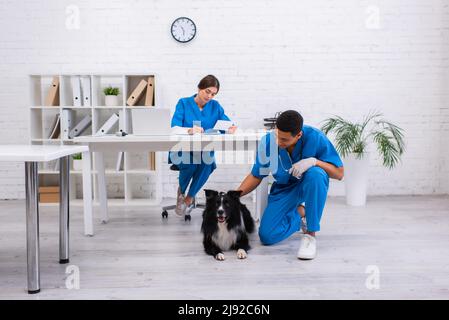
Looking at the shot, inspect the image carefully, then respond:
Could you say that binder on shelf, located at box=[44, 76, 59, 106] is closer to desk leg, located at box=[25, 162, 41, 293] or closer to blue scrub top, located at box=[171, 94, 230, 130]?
blue scrub top, located at box=[171, 94, 230, 130]

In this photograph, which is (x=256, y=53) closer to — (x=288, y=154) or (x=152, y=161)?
(x=152, y=161)

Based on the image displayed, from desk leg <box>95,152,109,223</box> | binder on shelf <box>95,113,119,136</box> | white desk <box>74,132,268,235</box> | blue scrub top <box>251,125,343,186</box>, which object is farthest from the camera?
binder on shelf <box>95,113,119,136</box>

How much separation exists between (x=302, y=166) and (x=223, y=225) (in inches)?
22.0

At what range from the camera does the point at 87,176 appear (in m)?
2.99

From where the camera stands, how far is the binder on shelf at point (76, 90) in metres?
4.09

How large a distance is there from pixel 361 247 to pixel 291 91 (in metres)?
2.21

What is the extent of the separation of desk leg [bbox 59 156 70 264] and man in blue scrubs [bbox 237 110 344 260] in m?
1.00

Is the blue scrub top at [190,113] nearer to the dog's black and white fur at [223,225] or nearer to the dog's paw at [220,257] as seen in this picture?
the dog's black and white fur at [223,225]

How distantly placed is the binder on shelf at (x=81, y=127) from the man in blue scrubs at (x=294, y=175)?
214 cm

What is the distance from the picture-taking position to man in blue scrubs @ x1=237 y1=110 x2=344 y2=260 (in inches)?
95.5

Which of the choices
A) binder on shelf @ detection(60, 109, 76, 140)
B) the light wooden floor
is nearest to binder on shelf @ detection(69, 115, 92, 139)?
binder on shelf @ detection(60, 109, 76, 140)

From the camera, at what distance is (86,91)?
13.5 feet

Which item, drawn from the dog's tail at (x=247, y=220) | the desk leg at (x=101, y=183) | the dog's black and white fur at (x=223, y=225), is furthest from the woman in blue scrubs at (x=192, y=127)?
the dog's black and white fur at (x=223, y=225)
